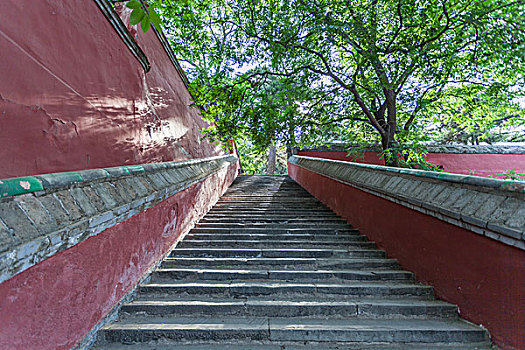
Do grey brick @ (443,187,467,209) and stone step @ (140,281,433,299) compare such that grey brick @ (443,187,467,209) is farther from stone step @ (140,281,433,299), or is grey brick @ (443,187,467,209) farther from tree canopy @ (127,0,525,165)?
tree canopy @ (127,0,525,165)

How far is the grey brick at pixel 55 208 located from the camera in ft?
5.27

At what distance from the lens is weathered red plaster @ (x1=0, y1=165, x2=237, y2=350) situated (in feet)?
4.71

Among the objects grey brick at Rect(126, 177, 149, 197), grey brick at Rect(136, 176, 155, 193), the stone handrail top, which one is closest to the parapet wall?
the stone handrail top

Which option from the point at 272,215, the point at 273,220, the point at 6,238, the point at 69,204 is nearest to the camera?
the point at 6,238

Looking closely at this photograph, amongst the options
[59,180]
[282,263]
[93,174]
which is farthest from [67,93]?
[282,263]

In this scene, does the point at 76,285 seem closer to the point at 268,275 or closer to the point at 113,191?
the point at 113,191

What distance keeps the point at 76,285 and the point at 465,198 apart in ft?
11.2

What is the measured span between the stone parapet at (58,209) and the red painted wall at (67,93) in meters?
0.23

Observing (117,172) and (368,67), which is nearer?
(117,172)

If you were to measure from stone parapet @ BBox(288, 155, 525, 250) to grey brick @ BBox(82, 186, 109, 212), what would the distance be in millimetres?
3157

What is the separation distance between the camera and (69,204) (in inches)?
69.8

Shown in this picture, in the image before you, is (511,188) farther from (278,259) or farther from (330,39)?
(330,39)

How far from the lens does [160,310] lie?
8.42 feet

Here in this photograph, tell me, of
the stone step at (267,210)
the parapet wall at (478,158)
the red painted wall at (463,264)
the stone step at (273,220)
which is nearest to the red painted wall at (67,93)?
the stone step at (273,220)
